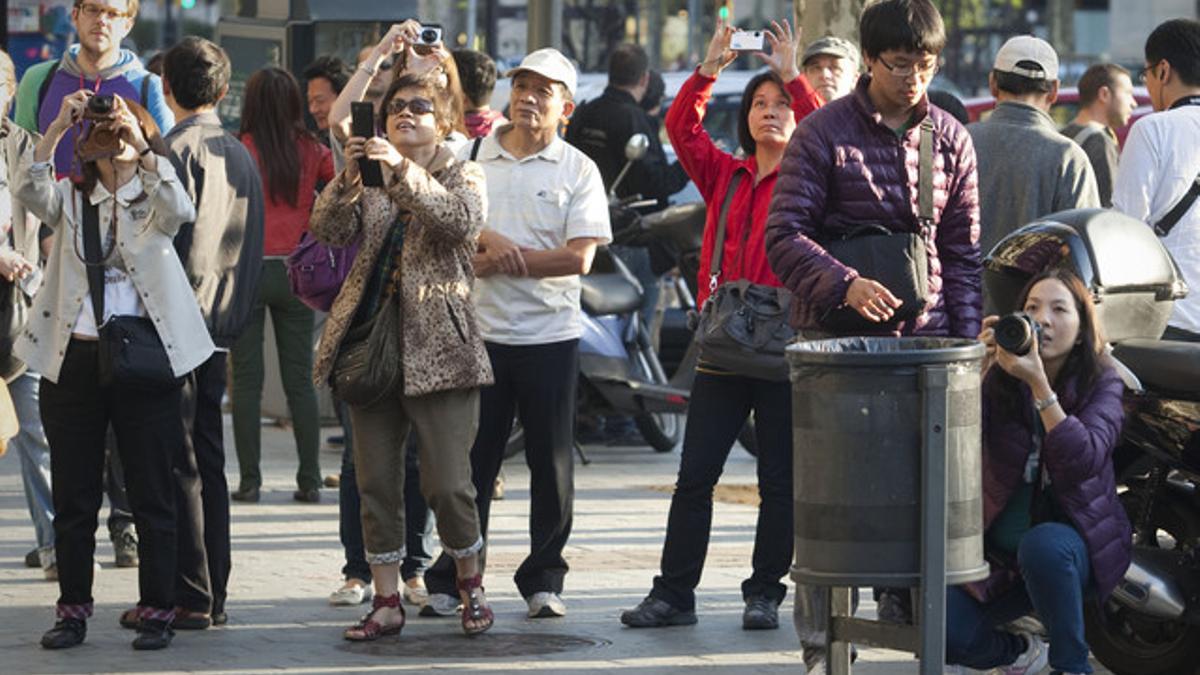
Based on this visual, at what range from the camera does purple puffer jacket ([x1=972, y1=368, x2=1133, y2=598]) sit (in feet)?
22.9

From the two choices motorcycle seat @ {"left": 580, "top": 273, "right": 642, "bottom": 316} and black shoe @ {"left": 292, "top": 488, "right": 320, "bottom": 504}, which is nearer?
black shoe @ {"left": 292, "top": 488, "right": 320, "bottom": 504}

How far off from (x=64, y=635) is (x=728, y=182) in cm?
266

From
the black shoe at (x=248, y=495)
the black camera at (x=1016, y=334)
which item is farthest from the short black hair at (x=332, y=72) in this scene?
the black camera at (x=1016, y=334)

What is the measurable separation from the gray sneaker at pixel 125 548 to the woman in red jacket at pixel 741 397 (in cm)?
222

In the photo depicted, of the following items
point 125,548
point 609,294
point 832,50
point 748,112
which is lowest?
point 125,548

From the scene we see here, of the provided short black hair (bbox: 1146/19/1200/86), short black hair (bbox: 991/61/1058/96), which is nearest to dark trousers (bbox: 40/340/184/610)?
short black hair (bbox: 991/61/1058/96)

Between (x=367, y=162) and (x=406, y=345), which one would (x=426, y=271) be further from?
(x=367, y=162)

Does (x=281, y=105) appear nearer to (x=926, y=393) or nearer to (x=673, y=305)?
(x=673, y=305)

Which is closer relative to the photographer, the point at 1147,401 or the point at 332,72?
the point at 1147,401

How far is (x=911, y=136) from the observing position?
7363 mm

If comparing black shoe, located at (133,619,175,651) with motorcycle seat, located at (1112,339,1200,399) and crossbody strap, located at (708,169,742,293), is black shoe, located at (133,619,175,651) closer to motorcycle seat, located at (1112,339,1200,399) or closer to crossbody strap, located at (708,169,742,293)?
crossbody strap, located at (708,169,742,293)

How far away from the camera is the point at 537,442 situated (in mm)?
9008

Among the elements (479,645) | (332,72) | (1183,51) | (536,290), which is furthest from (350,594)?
(332,72)

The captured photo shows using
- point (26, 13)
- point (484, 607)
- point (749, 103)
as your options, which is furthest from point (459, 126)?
point (26, 13)
